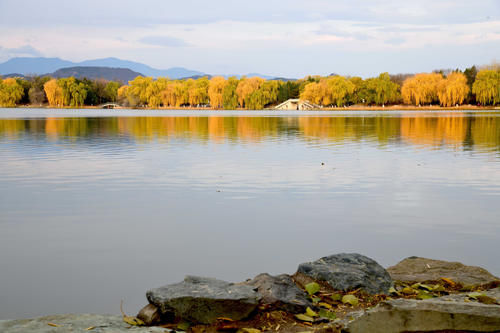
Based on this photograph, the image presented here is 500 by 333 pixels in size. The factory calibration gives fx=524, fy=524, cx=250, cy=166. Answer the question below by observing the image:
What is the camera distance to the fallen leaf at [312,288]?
14.8 feet

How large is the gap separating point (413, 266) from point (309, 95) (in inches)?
3987

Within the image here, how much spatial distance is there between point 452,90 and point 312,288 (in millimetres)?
89840

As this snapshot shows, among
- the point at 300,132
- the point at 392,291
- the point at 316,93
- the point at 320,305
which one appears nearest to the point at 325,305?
the point at 320,305

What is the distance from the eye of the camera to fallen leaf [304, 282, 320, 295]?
450cm

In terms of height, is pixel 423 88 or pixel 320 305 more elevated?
pixel 423 88

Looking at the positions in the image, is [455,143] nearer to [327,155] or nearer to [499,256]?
[327,155]

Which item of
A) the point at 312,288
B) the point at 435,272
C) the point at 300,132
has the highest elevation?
the point at 300,132

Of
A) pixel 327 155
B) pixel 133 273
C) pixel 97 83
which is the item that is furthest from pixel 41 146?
pixel 97 83

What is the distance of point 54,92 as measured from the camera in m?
123

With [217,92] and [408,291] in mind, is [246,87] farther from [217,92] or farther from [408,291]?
[408,291]

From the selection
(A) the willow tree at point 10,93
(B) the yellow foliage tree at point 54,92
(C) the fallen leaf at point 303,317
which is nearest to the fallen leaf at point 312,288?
(C) the fallen leaf at point 303,317

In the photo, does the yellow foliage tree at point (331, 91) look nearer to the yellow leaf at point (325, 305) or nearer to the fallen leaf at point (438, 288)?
the fallen leaf at point (438, 288)

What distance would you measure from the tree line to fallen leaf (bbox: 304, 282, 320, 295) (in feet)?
293

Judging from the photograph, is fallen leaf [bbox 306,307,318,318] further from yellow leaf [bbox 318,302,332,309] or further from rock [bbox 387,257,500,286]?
rock [bbox 387,257,500,286]
